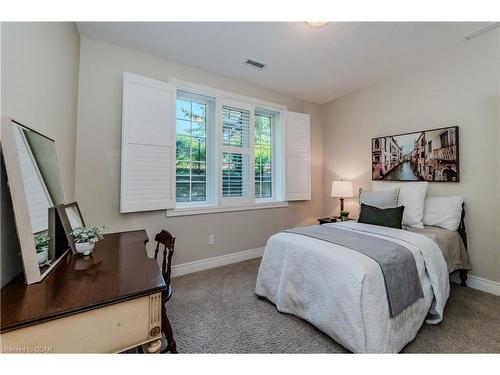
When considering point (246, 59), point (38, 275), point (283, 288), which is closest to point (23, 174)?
point (38, 275)

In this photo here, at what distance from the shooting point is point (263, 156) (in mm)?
3709

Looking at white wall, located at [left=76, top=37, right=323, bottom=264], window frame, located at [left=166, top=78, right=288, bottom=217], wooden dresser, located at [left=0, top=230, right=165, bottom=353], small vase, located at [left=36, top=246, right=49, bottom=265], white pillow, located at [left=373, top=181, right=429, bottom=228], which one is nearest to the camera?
wooden dresser, located at [left=0, top=230, right=165, bottom=353]

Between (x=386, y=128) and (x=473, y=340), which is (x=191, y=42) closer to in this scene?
(x=386, y=128)

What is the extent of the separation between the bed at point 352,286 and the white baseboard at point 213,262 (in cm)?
98

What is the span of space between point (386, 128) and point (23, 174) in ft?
12.6

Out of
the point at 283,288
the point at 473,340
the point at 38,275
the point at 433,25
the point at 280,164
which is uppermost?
the point at 433,25

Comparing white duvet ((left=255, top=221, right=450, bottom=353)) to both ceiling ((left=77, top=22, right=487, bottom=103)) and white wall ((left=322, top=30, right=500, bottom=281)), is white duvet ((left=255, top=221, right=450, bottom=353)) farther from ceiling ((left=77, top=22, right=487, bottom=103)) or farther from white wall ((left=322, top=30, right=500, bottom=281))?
ceiling ((left=77, top=22, right=487, bottom=103))

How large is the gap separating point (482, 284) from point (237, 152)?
3186 millimetres

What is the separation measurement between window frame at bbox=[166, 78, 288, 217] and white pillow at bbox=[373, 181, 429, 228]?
164 centimetres

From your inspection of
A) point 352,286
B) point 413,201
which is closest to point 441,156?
point 413,201

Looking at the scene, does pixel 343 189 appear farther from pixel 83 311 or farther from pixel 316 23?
pixel 83 311

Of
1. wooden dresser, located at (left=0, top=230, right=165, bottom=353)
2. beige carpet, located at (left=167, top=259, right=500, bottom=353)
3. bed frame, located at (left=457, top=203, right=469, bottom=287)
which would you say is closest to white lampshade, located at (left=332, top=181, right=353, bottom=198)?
bed frame, located at (left=457, top=203, right=469, bottom=287)

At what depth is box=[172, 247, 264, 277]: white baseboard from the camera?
9.21 feet
